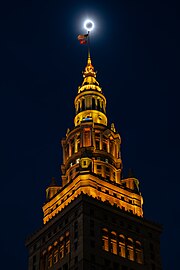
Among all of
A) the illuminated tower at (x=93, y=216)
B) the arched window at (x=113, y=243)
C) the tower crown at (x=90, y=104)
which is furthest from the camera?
the tower crown at (x=90, y=104)

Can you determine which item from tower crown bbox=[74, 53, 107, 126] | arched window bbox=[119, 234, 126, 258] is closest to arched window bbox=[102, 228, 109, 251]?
arched window bbox=[119, 234, 126, 258]

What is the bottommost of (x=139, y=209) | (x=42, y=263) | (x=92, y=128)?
(x=42, y=263)

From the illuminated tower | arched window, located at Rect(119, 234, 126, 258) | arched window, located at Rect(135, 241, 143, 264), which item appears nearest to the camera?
the illuminated tower

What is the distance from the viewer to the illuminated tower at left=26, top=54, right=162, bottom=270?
451ft

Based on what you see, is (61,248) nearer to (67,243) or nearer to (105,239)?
(67,243)

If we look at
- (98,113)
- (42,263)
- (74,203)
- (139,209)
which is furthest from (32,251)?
(98,113)

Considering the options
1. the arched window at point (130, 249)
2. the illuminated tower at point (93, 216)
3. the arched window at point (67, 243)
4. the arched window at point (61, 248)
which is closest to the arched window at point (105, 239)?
the illuminated tower at point (93, 216)

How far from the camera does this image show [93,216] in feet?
464

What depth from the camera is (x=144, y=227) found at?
486ft

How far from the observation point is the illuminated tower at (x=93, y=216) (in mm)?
137500

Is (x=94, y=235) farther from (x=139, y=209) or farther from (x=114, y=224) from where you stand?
(x=139, y=209)

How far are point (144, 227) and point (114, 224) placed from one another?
24.9 ft

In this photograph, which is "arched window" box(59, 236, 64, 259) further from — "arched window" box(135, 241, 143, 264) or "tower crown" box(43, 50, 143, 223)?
"arched window" box(135, 241, 143, 264)

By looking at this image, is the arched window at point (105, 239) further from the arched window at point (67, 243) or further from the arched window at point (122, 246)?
the arched window at point (67, 243)
